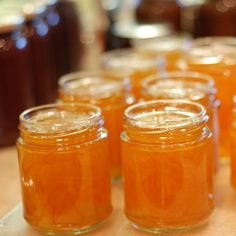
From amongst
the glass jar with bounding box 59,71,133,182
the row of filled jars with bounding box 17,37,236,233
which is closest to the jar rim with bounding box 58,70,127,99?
the glass jar with bounding box 59,71,133,182

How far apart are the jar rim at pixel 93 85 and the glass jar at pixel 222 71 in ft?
0.56

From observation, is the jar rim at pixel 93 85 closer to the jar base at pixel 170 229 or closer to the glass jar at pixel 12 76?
the glass jar at pixel 12 76

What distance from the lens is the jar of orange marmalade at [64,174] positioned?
3.03 ft

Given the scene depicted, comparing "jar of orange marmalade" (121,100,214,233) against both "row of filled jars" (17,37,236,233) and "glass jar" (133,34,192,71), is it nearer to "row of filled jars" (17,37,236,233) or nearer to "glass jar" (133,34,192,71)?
"row of filled jars" (17,37,236,233)

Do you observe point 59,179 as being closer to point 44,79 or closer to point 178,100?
point 178,100

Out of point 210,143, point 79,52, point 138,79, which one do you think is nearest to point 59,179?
point 210,143

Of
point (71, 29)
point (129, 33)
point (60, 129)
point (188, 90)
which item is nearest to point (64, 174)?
point (60, 129)

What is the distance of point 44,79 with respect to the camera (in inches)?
61.9

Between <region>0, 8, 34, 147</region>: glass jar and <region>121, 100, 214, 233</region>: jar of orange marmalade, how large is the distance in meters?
0.47

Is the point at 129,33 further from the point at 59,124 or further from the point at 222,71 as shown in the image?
the point at 59,124

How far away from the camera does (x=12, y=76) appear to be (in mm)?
1349

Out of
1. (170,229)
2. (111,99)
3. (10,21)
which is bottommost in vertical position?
(170,229)

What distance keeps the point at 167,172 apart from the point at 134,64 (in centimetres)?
49

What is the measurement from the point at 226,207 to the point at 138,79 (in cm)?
39
